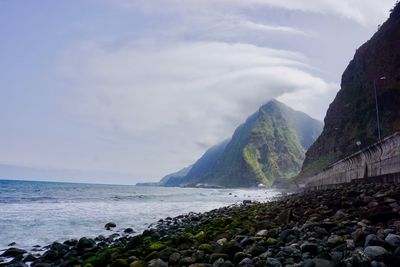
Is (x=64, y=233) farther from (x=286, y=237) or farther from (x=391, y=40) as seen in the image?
(x=391, y=40)

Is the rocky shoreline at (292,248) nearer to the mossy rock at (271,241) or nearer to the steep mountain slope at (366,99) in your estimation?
the mossy rock at (271,241)

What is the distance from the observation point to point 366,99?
78562 millimetres

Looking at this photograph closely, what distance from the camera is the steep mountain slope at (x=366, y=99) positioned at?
219 feet

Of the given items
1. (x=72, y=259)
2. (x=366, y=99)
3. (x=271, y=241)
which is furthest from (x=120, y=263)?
(x=366, y=99)

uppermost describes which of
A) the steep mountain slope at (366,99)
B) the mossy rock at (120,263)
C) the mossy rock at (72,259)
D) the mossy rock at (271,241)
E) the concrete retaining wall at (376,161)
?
the steep mountain slope at (366,99)

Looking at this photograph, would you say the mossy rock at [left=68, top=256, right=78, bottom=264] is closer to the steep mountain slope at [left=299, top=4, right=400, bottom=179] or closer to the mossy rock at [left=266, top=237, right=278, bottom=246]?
the mossy rock at [left=266, top=237, right=278, bottom=246]

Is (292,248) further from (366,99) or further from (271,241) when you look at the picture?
(366,99)

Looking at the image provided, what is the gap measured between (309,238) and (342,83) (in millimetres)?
93686

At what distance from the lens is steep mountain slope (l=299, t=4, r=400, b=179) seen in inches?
2633

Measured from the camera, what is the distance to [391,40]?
73500 millimetres

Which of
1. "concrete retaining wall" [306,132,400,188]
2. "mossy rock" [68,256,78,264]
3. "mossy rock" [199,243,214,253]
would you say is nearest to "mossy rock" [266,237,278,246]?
"mossy rock" [199,243,214,253]

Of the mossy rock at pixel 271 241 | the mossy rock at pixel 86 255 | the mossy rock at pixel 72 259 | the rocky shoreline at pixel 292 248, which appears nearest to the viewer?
the rocky shoreline at pixel 292 248

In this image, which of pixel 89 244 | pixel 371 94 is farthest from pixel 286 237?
pixel 371 94

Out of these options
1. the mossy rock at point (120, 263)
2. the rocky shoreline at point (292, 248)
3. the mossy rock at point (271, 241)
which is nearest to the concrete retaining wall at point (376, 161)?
the rocky shoreline at point (292, 248)
